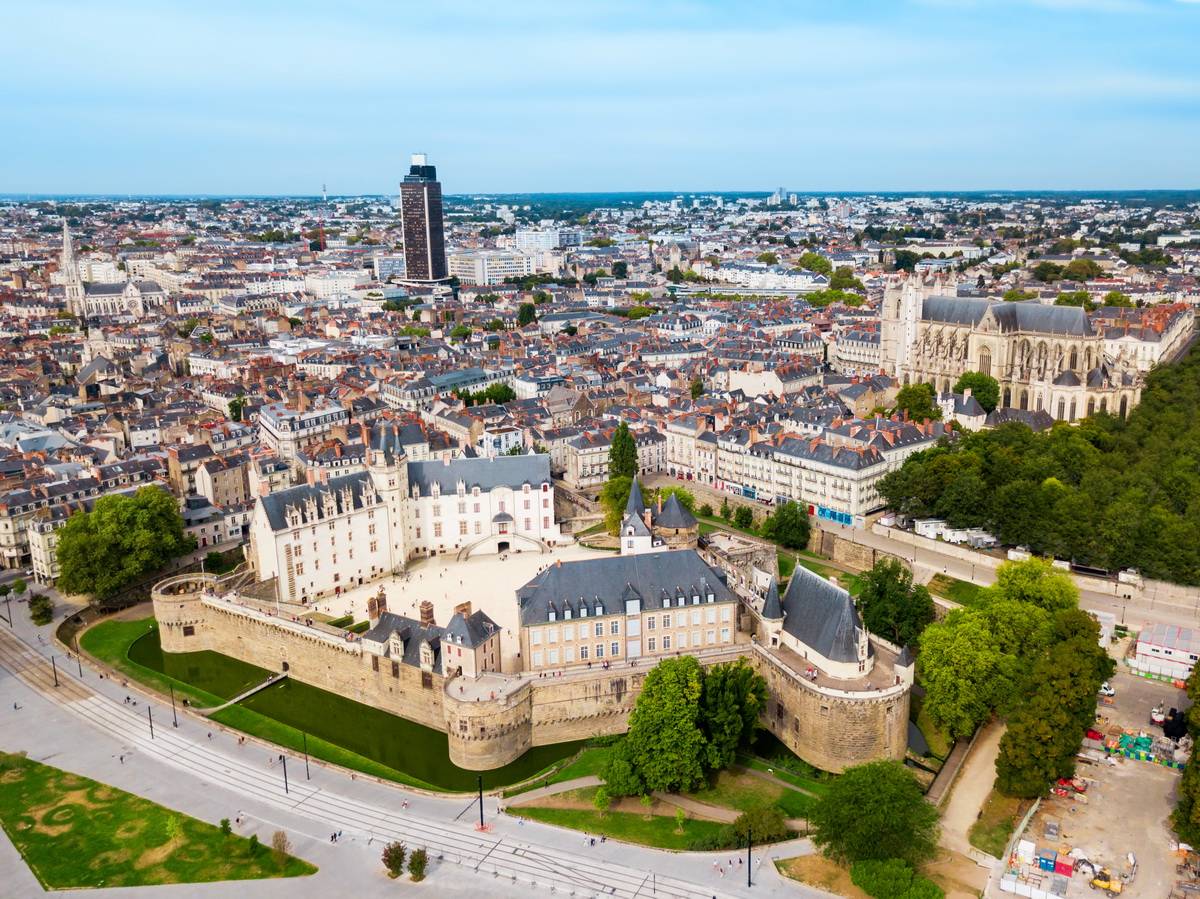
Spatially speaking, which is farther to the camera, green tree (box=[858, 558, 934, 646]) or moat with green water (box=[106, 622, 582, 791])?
green tree (box=[858, 558, 934, 646])

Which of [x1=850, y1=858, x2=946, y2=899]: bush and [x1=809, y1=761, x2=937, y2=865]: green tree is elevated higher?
[x1=809, y1=761, x2=937, y2=865]: green tree

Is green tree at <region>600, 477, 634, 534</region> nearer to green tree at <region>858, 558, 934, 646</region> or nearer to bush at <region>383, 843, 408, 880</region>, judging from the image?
green tree at <region>858, 558, 934, 646</region>

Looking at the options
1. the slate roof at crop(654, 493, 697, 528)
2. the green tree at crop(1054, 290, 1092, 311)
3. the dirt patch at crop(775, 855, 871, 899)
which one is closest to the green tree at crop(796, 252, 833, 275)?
the green tree at crop(1054, 290, 1092, 311)

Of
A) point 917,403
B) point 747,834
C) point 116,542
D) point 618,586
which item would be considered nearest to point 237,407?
point 116,542

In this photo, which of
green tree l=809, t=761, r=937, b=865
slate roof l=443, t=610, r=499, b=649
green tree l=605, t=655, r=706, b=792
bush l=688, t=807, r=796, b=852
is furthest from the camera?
slate roof l=443, t=610, r=499, b=649

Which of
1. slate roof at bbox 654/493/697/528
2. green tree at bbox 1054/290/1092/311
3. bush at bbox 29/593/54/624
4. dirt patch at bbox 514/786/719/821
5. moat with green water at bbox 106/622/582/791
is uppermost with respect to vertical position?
green tree at bbox 1054/290/1092/311

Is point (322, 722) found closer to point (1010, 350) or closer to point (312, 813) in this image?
point (312, 813)

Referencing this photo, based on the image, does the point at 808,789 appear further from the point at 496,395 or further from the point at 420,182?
the point at 420,182

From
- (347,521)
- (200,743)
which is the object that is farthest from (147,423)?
(200,743)
